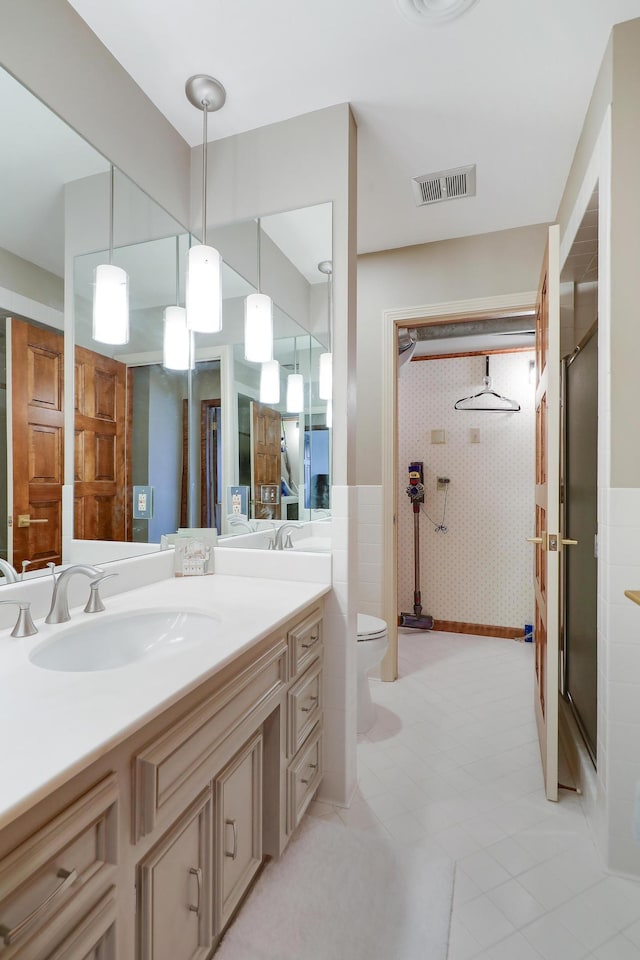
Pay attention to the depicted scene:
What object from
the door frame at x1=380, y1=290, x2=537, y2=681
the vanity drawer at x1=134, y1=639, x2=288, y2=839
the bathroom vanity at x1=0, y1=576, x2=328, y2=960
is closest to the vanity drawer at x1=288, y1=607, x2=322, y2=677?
the bathroom vanity at x1=0, y1=576, x2=328, y2=960

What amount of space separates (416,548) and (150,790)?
139 inches

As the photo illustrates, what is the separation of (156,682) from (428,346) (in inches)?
139

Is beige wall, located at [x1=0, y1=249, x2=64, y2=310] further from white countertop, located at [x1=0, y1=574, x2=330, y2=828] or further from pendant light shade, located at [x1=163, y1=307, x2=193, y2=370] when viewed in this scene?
white countertop, located at [x1=0, y1=574, x2=330, y2=828]

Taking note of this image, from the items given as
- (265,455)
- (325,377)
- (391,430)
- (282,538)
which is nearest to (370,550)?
(391,430)

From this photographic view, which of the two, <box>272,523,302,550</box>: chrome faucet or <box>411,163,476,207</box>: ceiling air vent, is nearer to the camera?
<box>272,523,302,550</box>: chrome faucet

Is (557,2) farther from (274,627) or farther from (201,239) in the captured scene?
(274,627)

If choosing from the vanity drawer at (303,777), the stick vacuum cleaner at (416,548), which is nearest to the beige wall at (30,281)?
the vanity drawer at (303,777)

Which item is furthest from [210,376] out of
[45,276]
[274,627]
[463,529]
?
[463,529]

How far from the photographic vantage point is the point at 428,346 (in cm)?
392

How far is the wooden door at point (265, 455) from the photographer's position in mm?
2170

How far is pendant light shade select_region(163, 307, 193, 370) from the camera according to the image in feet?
6.41

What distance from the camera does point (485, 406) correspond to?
401 centimetres

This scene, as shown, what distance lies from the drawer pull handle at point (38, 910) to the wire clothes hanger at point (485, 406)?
153 inches

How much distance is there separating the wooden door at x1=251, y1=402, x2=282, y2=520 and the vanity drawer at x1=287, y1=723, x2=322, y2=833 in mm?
898
